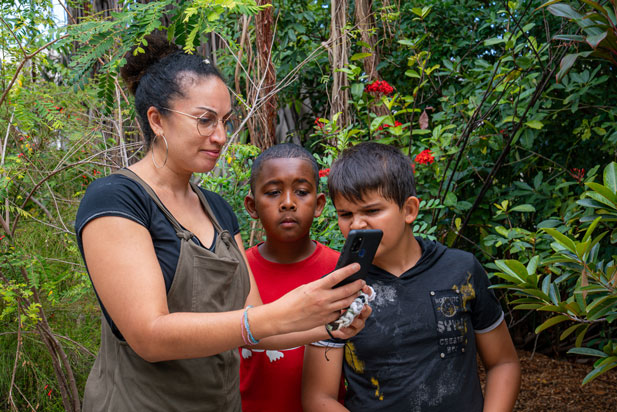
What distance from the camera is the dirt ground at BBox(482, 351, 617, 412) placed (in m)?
3.69

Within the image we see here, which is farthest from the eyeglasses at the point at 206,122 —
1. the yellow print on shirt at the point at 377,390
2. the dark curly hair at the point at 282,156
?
the yellow print on shirt at the point at 377,390

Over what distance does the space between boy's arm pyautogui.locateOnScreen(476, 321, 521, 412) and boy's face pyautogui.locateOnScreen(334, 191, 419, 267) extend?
438 millimetres

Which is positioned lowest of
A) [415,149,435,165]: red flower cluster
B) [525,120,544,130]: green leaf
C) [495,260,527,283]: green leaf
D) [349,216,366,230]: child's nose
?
[415,149,435,165]: red flower cluster

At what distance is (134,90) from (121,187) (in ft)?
1.82

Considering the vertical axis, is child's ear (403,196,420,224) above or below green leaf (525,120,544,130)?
above

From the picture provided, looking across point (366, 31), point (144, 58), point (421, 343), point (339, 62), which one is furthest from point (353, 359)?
point (366, 31)

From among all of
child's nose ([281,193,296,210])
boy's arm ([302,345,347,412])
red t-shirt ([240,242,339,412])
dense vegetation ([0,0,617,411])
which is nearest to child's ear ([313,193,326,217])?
child's nose ([281,193,296,210])

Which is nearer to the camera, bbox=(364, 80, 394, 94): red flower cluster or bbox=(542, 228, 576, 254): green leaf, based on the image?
bbox=(542, 228, 576, 254): green leaf

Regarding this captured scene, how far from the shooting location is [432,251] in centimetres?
194

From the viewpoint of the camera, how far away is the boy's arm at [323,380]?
1.80 m

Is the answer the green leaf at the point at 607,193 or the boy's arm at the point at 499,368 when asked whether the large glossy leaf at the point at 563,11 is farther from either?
the boy's arm at the point at 499,368

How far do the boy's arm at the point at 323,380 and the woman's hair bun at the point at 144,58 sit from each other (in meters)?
1.11

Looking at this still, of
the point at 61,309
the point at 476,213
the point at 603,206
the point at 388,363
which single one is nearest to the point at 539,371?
the point at 476,213

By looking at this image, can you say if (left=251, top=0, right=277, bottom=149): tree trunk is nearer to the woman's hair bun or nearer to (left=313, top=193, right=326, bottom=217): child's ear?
(left=313, top=193, right=326, bottom=217): child's ear
